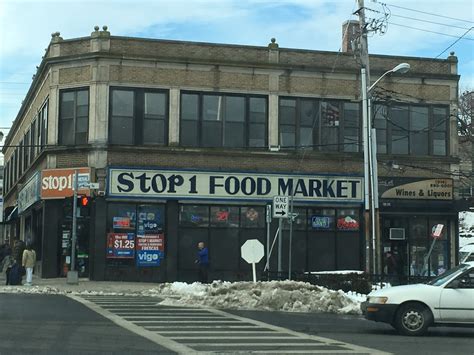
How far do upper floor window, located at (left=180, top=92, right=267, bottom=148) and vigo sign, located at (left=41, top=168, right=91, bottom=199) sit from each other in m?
4.38

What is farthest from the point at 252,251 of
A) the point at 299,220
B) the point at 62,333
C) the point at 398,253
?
the point at 398,253

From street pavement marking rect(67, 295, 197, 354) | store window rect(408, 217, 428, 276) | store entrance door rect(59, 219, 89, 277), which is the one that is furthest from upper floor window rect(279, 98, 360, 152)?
street pavement marking rect(67, 295, 197, 354)

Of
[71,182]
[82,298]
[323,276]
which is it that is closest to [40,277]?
[71,182]

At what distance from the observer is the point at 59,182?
2728cm

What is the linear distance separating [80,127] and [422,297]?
717 inches

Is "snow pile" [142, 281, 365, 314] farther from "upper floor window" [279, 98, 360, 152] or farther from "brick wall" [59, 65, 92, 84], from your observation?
"brick wall" [59, 65, 92, 84]

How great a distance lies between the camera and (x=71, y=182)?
88.5 feet

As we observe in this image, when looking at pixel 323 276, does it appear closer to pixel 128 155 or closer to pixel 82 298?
pixel 82 298

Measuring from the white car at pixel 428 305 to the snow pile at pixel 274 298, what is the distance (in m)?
4.08

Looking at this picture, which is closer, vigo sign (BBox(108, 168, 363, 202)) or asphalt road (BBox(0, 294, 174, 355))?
asphalt road (BBox(0, 294, 174, 355))

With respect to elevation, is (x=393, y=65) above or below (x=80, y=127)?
above

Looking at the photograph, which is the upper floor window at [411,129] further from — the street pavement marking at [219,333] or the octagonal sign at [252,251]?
the street pavement marking at [219,333]

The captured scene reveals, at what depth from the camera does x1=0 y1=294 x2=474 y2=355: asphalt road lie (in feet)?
34.8

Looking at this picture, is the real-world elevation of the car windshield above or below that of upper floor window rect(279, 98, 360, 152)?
below
